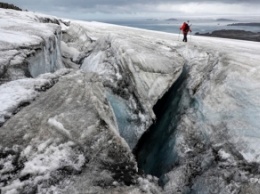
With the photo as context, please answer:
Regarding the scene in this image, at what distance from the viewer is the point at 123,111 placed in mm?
10250

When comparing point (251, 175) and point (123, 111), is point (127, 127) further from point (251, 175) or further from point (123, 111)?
point (251, 175)

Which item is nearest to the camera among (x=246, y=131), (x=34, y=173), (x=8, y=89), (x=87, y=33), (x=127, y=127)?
(x=34, y=173)

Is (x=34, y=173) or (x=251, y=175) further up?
(x=34, y=173)

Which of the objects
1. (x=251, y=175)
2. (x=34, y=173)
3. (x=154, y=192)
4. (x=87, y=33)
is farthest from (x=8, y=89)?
(x=87, y=33)

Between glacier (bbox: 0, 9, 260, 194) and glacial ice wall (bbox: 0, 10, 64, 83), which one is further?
glacial ice wall (bbox: 0, 10, 64, 83)

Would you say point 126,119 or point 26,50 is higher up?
point 26,50

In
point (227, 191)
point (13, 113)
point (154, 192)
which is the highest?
point (13, 113)

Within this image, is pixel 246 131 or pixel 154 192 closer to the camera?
pixel 154 192

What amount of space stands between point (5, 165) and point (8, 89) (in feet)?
7.59

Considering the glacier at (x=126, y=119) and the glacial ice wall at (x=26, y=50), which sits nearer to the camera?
the glacier at (x=126, y=119)

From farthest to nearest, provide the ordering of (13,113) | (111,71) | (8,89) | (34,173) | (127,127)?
(111,71) → (127,127) → (8,89) → (13,113) → (34,173)

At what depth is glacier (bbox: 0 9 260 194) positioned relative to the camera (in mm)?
5480

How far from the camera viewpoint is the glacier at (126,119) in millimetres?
5480

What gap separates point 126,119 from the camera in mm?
10195
